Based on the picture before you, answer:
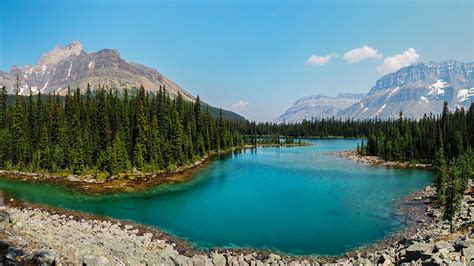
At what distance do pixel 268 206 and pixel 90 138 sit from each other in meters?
54.3

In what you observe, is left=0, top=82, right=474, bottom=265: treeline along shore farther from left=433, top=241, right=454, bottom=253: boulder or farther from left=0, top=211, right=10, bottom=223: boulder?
left=433, top=241, right=454, bottom=253: boulder

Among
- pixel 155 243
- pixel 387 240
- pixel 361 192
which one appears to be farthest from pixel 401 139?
pixel 155 243

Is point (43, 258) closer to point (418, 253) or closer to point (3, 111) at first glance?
point (418, 253)

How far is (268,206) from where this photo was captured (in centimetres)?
4956

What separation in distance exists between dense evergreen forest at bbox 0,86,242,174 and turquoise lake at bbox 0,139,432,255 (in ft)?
43.6

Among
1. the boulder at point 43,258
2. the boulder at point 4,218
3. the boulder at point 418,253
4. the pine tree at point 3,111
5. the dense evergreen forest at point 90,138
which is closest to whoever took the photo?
the boulder at point 43,258

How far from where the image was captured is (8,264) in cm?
2159

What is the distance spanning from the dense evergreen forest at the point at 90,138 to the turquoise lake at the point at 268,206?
1329 centimetres

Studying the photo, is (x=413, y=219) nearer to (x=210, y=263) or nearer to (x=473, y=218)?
(x=473, y=218)

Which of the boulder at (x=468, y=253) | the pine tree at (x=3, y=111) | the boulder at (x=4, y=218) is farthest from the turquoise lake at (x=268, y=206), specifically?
the pine tree at (x=3, y=111)

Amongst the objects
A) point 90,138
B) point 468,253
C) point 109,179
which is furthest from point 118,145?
point 468,253

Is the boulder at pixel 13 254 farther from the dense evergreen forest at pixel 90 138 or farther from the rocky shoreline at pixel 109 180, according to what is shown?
the dense evergreen forest at pixel 90 138

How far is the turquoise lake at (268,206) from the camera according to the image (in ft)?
117

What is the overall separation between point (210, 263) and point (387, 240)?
21.7 meters
